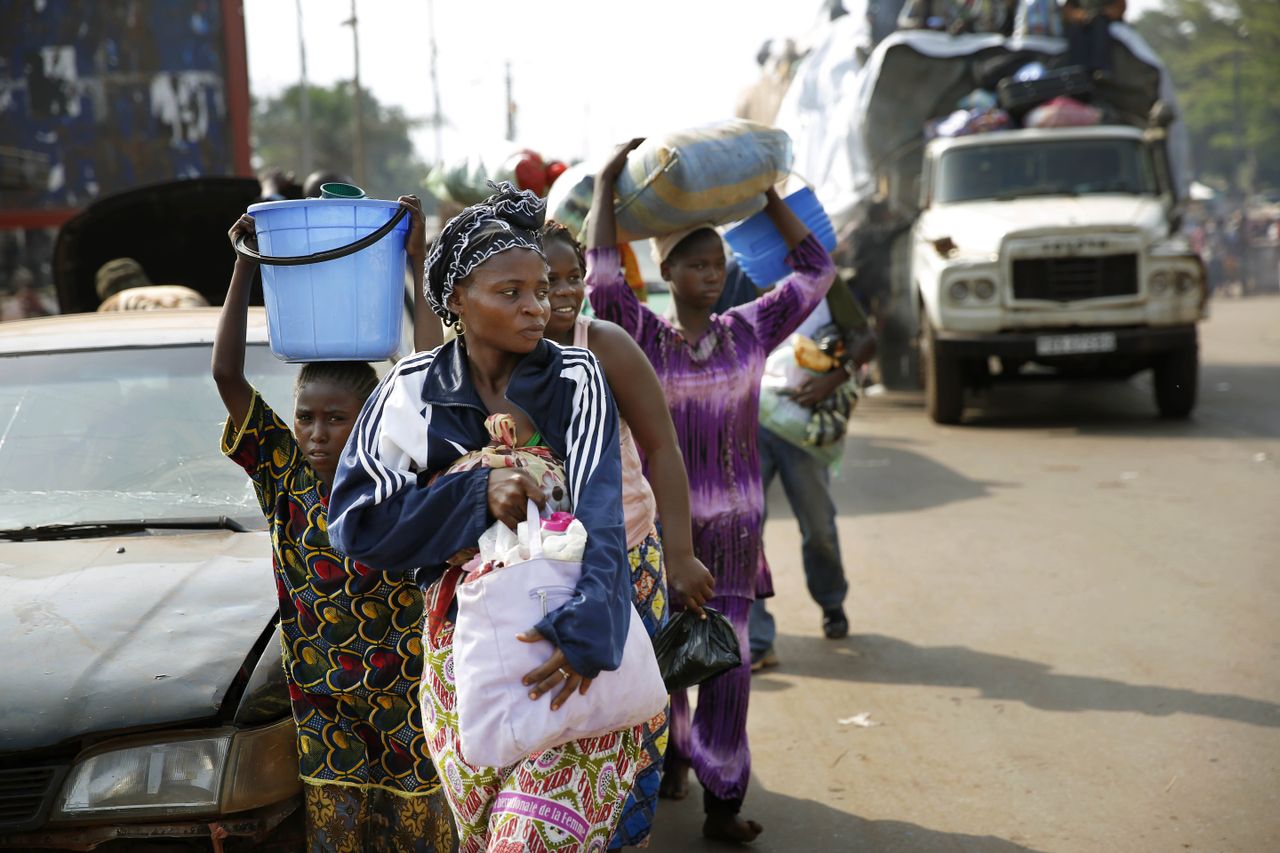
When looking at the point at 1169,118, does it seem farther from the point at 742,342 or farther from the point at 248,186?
the point at 742,342

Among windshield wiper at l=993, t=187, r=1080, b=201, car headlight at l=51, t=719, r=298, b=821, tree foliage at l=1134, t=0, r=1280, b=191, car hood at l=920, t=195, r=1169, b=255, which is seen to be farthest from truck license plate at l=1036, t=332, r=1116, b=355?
tree foliage at l=1134, t=0, r=1280, b=191

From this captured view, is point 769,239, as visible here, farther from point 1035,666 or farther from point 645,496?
point 1035,666

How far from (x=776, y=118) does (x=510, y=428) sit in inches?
643

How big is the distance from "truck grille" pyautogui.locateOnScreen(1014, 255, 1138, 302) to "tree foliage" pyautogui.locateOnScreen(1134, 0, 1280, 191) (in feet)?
166

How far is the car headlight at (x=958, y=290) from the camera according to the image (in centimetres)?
1222

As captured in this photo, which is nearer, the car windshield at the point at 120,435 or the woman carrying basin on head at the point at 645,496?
the woman carrying basin on head at the point at 645,496

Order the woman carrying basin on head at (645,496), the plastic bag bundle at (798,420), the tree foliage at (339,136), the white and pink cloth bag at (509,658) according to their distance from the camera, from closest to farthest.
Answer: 1. the white and pink cloth bag at (509,658)
2. the woman carrying basin on head at (645,496)
3. the plastic bag bundle at (798,420)
4. the tree foliage at (339,136)

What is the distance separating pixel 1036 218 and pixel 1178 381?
1848 mm

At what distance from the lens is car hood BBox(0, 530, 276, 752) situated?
9.55ft

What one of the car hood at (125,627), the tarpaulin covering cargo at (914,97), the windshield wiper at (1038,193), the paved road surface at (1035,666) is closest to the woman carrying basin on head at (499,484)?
the car hood at (125,627)

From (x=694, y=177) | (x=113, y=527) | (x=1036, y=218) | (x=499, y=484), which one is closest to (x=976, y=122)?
(x=1036, y=218)

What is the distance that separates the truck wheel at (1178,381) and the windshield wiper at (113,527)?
33.1 feet

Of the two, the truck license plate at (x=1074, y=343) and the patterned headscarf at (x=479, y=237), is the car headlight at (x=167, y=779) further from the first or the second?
the truck license plate at (x=1074, y=343)

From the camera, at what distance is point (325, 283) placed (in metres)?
3.18
